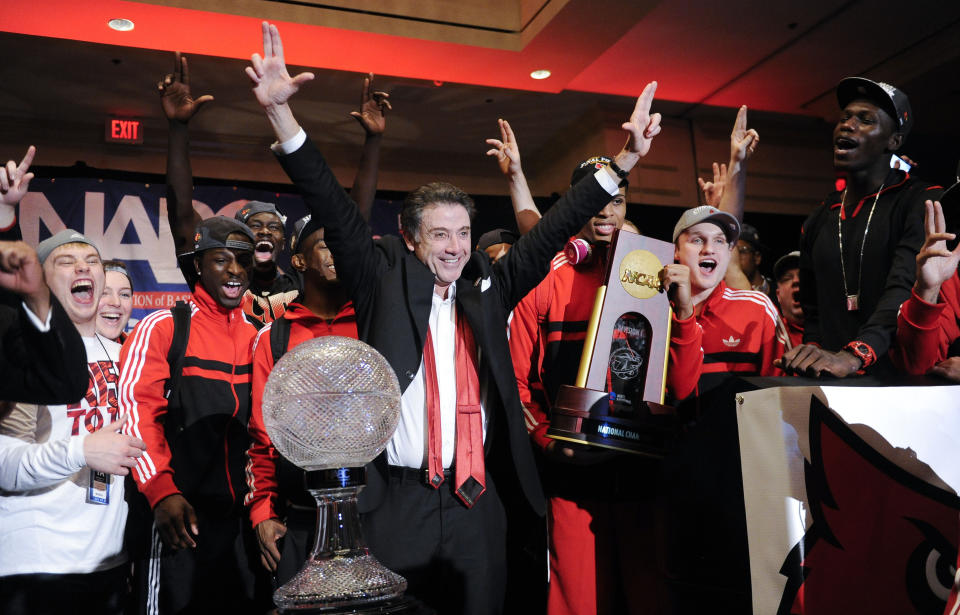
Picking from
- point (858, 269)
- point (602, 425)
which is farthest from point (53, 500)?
point (858, 269)

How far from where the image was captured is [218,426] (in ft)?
9.51

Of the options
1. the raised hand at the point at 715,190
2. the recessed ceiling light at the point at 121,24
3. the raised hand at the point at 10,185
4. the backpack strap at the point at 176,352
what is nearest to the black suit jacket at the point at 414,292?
the raised hand at the point at 10,185

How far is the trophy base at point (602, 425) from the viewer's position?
2420 millimetres

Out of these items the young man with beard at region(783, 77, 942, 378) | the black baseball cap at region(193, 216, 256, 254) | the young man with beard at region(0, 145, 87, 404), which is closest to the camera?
the young man with beard at region(0, 145, 87, 404)

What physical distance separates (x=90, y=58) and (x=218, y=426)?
4.73 m

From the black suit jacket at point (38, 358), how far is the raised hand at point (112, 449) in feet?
0.44

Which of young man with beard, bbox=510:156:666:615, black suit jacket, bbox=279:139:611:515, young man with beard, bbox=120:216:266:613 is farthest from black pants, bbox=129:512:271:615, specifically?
young man with beard, bbox=510:156:666:615

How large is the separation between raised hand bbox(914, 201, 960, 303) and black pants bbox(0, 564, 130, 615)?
286 cm

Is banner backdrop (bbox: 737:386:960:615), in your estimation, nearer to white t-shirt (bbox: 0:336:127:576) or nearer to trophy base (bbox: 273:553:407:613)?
trophy base (bbox: 273:553:407:613)

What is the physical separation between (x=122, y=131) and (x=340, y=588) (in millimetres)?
6963

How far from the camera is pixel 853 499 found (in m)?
1.69

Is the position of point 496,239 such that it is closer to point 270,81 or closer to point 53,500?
point 270,81

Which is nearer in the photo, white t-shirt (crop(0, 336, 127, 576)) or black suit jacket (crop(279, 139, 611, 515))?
black suit jacket (crop(279, 139, 611, 515))

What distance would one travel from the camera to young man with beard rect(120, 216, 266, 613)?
271 centimetres
